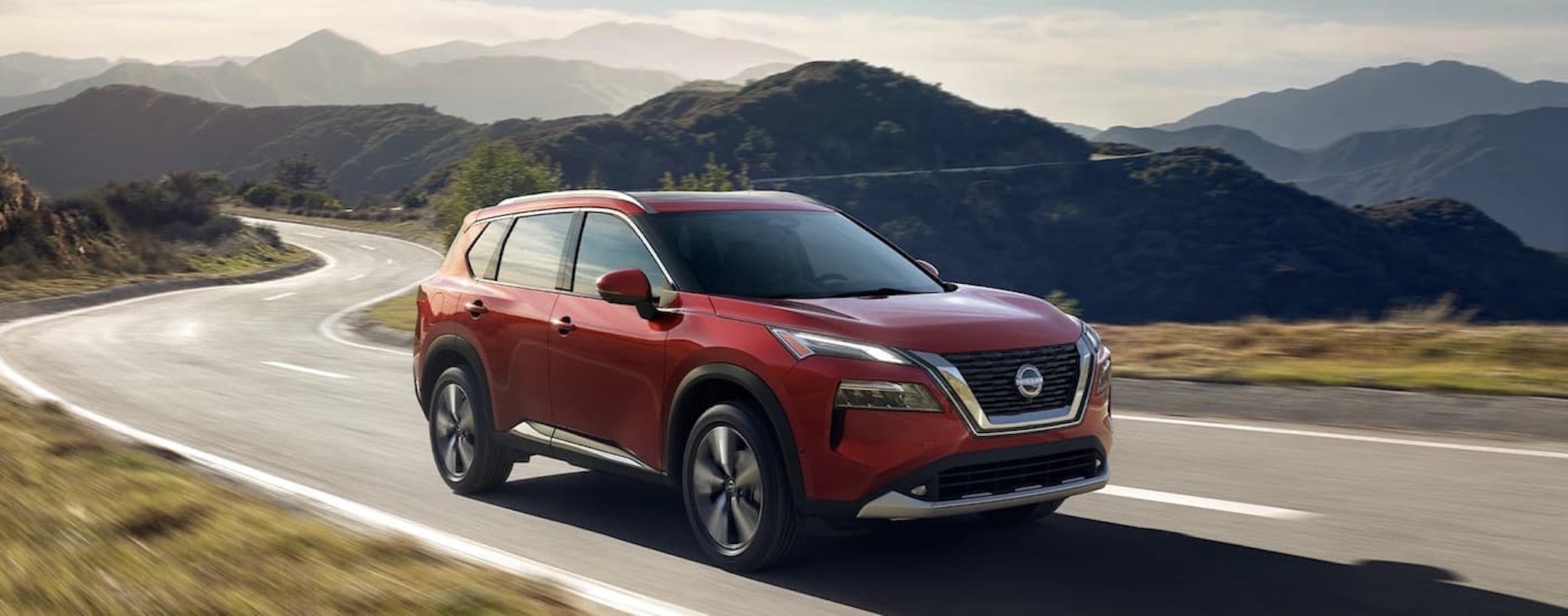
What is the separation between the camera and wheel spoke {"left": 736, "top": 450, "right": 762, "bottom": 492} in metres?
6.20

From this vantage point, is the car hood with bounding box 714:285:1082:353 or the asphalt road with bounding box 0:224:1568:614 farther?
the car hood with bounding box 714:285:1082:353

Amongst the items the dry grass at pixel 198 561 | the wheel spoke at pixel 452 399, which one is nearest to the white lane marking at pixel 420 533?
the dry grass at pixel 198 561

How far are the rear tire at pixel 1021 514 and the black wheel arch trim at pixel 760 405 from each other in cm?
145

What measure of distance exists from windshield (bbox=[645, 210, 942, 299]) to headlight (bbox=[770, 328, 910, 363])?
60 centimetres

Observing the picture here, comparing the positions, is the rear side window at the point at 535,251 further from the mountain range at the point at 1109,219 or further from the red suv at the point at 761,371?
the mountain range at the point at 1109,219

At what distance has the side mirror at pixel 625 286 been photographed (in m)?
6.66

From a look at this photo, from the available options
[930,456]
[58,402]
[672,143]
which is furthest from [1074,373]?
[672,143]

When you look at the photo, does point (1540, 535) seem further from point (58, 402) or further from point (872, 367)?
point (58, 402)

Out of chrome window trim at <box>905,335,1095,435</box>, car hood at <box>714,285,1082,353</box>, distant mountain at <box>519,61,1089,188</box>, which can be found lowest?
chrome window trim at <box>905,335,1095,435</box>

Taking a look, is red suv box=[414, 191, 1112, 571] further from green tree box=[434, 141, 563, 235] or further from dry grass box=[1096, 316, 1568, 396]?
green tree box=[434, 141, 563, 235]

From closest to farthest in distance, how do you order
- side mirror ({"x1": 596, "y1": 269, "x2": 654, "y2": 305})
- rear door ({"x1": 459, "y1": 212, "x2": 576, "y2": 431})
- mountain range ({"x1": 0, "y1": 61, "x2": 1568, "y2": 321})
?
side mirror ({"x1": 596, "y1": 269, "x2": 654, "y2": 305}) < rear door ({"x1": 459, "y1": 212, "x2": 576, "y2": 431}) < mountain range ({"x1": 0, "y1": 61, "x2": 1568, "y2": 321})

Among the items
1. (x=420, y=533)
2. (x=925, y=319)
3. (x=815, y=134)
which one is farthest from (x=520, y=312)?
(x=815, y=134)

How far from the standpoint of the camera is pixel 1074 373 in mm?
6254

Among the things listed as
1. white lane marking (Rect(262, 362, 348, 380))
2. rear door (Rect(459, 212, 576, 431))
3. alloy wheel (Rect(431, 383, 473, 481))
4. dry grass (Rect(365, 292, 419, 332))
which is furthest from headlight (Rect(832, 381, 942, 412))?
dry grass (Rect(365, 292, 419, 332))
